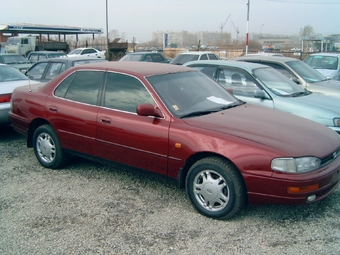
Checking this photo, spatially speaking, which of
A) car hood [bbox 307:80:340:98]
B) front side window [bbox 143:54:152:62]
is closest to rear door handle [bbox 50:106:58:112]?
car hood [bbox 307:80:340:98]

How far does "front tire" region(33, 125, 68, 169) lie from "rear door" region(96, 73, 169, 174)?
84 centimetres

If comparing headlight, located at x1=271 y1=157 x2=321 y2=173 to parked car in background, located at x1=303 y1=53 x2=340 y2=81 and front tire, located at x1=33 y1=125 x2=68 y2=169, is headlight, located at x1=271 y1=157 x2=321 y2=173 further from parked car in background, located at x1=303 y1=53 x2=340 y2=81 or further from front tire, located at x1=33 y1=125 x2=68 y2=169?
parked car in background, located at x1=303 y1=53 x2=340 y2=81

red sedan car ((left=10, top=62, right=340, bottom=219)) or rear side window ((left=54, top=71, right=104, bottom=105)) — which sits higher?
rear side window ((left=54, top=71, right=104, bottom=105))

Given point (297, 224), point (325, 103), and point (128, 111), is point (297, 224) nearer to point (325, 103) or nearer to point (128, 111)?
point (128, 111)

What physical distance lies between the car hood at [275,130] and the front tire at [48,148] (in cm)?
213

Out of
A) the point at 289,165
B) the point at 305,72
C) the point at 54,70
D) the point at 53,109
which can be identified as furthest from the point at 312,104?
the point at 54,70

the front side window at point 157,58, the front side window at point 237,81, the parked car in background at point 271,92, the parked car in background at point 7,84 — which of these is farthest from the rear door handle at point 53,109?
the front side window at point 157,58

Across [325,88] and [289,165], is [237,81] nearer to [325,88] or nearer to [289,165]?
[325,88]

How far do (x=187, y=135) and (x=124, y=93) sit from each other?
1113 millimetres

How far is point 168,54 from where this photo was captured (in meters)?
36.8

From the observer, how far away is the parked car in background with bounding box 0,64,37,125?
6.77m

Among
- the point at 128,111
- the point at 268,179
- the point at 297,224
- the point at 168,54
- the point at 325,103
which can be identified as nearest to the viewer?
the point at 268,179

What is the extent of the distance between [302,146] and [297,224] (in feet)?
2.63

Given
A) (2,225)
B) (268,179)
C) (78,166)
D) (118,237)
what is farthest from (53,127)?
(268,179)
